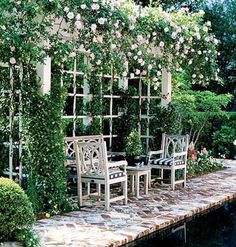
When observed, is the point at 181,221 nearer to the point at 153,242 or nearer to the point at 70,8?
the point at 153,242

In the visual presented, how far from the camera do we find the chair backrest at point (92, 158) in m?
6.59

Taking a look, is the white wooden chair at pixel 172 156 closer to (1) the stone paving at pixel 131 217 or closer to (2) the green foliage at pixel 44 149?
(1) the stone paving at pixel 131 217

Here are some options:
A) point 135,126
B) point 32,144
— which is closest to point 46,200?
point 32,144

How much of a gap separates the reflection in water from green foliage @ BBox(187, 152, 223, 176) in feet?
10.6

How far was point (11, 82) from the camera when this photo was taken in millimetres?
6176

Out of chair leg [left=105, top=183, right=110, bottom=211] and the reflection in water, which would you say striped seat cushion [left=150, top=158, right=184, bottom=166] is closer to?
the reflection in water

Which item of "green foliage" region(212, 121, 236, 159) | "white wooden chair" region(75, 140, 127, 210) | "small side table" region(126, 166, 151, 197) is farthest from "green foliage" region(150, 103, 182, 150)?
"green foliage" region(212, 121, 236, 159)

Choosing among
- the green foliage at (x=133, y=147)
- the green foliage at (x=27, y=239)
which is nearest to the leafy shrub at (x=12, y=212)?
the green foliage at (x=27, y=239)

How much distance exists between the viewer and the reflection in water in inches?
211

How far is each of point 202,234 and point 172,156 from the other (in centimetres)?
271

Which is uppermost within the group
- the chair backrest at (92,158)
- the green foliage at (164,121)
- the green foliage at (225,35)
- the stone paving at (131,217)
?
the green foliage at (225,35)

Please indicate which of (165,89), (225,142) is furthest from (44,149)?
(225,142)

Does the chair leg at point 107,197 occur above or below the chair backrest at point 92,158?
below

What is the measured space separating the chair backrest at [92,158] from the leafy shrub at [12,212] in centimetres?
211
